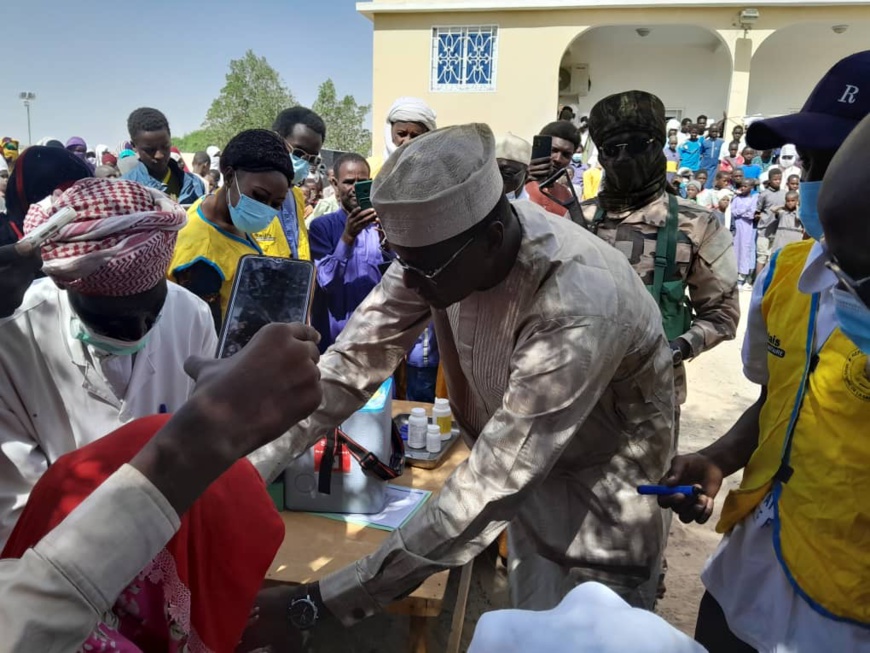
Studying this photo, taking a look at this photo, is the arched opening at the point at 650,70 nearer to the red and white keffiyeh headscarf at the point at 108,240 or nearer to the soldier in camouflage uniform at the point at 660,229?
the soldier in camouflage uniform at the point at 660,229

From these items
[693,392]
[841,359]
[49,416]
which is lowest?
[693,392]

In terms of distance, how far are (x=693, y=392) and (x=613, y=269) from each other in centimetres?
537

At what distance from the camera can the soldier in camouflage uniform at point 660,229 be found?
315cm

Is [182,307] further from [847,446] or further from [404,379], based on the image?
[404,379]

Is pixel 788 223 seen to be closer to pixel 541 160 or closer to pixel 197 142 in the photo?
pixel 541 160

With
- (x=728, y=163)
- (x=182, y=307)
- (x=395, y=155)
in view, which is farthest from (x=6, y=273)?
(x=728, y=163)

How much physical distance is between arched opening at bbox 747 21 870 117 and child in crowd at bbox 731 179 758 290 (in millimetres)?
7884

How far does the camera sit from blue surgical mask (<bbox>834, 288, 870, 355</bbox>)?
113cm

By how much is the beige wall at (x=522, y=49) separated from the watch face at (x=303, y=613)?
16210 millimetres

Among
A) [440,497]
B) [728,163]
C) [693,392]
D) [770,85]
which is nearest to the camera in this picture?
[440,497]

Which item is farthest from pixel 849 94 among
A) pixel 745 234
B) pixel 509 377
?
pixel 745 234

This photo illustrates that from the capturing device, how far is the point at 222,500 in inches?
44.4

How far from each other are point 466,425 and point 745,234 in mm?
11503

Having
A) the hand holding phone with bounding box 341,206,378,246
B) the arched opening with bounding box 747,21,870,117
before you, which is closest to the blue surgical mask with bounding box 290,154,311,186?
the hand holding phone with bounding box 341,206,378,246
